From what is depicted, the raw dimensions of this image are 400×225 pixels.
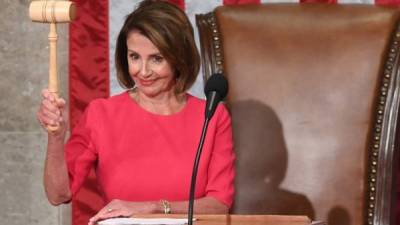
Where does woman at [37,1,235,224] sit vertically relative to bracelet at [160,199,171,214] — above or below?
above

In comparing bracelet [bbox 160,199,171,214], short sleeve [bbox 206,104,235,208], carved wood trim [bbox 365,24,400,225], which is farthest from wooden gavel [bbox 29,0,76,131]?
carved wood trim [bbox 365,24,400,225]

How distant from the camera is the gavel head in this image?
6.55 ft

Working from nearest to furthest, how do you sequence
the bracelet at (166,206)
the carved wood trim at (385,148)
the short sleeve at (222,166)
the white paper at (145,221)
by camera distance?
1. the white paper at (145,221)
2. the bracelet at (166,206)
3. the short sleeve at (222,166)
4. the carved wood trim at (385,148)

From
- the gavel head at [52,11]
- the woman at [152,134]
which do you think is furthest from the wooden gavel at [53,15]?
the woman at [152,134]

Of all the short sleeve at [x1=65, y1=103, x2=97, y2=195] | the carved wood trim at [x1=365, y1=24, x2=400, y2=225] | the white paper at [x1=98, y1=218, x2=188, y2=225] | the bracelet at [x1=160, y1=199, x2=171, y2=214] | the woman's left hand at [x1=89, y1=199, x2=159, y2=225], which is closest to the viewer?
the white paper at [x1=98, y1=218, x2=188, y2=225]

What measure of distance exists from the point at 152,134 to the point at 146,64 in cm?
20

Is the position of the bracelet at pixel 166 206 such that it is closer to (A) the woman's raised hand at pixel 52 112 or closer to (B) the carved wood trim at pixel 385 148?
(A) the woman's raised hand at pixel 52 112

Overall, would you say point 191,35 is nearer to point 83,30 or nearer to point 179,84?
point 179,84

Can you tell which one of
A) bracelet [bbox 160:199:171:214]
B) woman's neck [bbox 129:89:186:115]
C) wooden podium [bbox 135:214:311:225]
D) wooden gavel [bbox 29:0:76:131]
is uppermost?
wooden gavel [bbox 29:0:76:131]

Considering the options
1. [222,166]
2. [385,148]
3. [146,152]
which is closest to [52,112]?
[146,152]

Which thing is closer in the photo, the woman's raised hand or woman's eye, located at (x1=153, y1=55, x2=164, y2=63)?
the woman's raised hand

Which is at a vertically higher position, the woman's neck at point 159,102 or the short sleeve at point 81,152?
the woman's neck at point 159,102

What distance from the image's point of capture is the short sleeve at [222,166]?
2.36m

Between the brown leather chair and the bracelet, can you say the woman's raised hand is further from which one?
the brown leather chair
